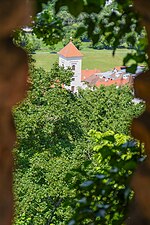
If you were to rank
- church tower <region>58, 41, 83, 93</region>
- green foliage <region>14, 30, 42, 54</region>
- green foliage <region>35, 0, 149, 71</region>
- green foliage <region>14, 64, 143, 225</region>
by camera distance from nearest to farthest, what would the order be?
green foliage <region>14, 30, 42, 54</region>
green foliage <region>35, 0, 149, 71</region>
green foliage <region>14, 64, 143, 225</region>
church tower <region>58, 41, 83, 93</region>

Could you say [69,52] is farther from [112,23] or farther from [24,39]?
[112,23]

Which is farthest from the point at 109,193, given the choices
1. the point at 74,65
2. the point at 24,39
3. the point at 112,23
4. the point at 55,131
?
the point at 74,65

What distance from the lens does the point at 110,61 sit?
24406mm

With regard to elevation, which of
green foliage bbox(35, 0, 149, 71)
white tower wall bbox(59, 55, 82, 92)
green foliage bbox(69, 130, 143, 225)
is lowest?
white tower wall bbox(59, 55, 82, 92)

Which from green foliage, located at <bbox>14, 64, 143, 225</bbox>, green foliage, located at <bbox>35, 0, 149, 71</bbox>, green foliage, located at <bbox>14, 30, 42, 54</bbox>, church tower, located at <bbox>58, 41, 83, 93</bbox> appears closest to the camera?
green foliage, located at <bbox>14, 30, 42, 54</bbox>

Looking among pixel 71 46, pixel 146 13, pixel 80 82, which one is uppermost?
pixel 146 13

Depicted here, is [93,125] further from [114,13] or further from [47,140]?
[114,13]

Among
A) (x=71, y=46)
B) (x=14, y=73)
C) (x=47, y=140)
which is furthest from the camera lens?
(x=71, y=46)

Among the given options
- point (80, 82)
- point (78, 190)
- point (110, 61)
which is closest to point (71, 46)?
point (80, 82)

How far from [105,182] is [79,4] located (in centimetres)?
33

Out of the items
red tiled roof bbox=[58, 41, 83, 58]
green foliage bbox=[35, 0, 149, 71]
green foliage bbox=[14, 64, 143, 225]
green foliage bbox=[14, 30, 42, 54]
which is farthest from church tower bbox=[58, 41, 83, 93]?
green foliage bbox=[35, 0, 149, 71]

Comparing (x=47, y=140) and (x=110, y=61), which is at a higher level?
(x=47, y=140)

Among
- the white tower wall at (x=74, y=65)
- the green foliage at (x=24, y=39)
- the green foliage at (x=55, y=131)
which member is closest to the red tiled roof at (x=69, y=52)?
the white tower wall at (x=74, y=65)

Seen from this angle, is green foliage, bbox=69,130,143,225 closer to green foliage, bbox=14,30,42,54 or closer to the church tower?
green foliage, bbox=14,30,42,54
